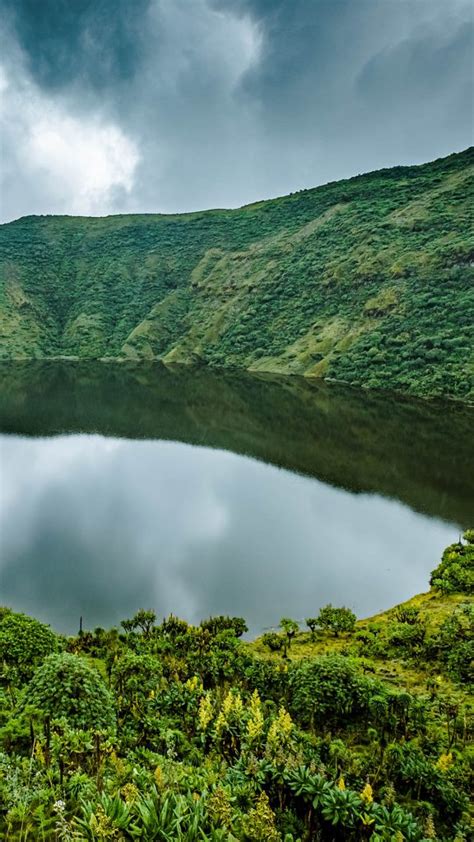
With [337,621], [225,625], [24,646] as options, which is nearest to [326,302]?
[337,621]

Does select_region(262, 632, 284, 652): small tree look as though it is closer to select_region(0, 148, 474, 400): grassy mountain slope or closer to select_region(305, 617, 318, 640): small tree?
select_region(305, 617, 318, 640): small tree

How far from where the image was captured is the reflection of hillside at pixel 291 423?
47094 millimetres

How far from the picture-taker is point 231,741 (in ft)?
38.2

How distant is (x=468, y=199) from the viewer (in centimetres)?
13388

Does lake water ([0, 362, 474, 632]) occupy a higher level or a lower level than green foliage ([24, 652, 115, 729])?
higher

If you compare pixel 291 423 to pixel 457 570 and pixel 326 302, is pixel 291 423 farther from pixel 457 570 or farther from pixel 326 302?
pixel 326 302

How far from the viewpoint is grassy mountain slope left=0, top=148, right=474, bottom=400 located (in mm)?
107188

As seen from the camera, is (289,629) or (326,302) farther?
(326,302)

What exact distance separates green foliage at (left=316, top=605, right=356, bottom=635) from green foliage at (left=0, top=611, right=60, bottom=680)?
1166cm

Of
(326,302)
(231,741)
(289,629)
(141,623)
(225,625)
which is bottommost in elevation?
(231,741)

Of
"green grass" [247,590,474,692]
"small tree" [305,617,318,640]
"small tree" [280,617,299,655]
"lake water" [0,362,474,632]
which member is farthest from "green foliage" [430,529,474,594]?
"small tree" [280,617,299,655]

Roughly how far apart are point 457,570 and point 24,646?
2191 cm

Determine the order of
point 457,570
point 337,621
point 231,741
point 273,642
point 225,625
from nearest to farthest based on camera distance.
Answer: point 231,741, point 273,642, point 225,625, point 337,621, point 457,570

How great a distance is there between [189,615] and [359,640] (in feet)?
26.7
